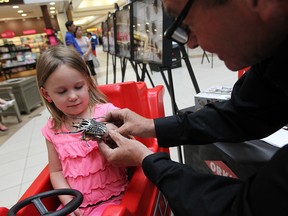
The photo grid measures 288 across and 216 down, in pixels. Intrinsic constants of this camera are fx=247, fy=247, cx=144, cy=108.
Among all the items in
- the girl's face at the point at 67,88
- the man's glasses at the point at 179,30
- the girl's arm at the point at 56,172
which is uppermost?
the man's glasses at the point at 179,30

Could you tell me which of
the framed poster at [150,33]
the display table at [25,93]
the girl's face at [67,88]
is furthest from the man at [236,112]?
the display table at [25,93]

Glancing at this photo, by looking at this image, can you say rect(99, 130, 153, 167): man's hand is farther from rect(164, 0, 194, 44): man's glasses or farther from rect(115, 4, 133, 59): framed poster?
rect(115, 4, 133, 59): framed poster

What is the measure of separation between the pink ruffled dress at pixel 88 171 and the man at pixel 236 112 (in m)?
0.18

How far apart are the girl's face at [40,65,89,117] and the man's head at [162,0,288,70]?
2.03 feet

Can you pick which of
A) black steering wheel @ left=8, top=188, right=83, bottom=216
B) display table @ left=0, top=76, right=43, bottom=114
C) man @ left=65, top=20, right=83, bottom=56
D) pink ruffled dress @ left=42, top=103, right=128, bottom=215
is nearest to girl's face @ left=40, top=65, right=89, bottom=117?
pink ruffled dress @ left=42, top=103, right=128, bottom=215

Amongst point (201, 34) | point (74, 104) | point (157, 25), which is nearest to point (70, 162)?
point (74, 104)

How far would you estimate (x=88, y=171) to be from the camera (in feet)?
3.41

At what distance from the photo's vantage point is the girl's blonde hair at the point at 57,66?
106cm

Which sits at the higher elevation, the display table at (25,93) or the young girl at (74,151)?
the young girl at (74,151)

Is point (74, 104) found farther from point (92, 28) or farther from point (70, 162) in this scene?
point (92, 28)

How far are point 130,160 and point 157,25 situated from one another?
1.26m

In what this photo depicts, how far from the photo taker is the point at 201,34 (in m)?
0.58

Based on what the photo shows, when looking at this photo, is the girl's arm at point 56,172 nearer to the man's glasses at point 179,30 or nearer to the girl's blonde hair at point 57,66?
the girl's blonde hair at point 57,66

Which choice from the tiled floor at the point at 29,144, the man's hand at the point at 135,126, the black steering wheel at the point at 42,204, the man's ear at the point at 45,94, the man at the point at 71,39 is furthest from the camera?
the man at the point at 71,39
